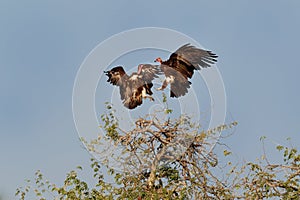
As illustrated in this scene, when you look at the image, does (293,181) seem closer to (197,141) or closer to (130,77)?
(197,141)

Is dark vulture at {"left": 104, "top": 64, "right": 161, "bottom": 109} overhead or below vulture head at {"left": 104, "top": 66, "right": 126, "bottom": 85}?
below

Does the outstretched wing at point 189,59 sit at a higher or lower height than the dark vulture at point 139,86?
higher

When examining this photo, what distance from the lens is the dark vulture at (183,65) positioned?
11719 mm

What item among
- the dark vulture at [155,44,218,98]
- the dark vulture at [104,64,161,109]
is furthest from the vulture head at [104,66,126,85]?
the dark vulture at [155,44,218,98]

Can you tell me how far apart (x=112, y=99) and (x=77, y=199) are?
5.51ft

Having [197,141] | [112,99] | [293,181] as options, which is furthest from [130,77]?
[293,181]

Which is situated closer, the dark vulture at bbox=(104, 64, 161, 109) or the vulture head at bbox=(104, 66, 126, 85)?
the dark vulture at bbox=(104, 64, 161, 109)

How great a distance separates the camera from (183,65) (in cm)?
1188

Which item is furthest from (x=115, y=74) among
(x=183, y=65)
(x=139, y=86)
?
(x=183, y=65)

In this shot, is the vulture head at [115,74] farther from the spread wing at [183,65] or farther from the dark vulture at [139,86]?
the spread wing at [183,65]

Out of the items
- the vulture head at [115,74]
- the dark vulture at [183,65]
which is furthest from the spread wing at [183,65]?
the vulture head at [115,74]

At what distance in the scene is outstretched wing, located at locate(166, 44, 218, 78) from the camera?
1186 centimetres

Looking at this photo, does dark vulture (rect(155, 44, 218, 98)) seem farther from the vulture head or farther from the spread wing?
the vulture head

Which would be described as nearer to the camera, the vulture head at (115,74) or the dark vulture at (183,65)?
the dark vulture at (183,65)
